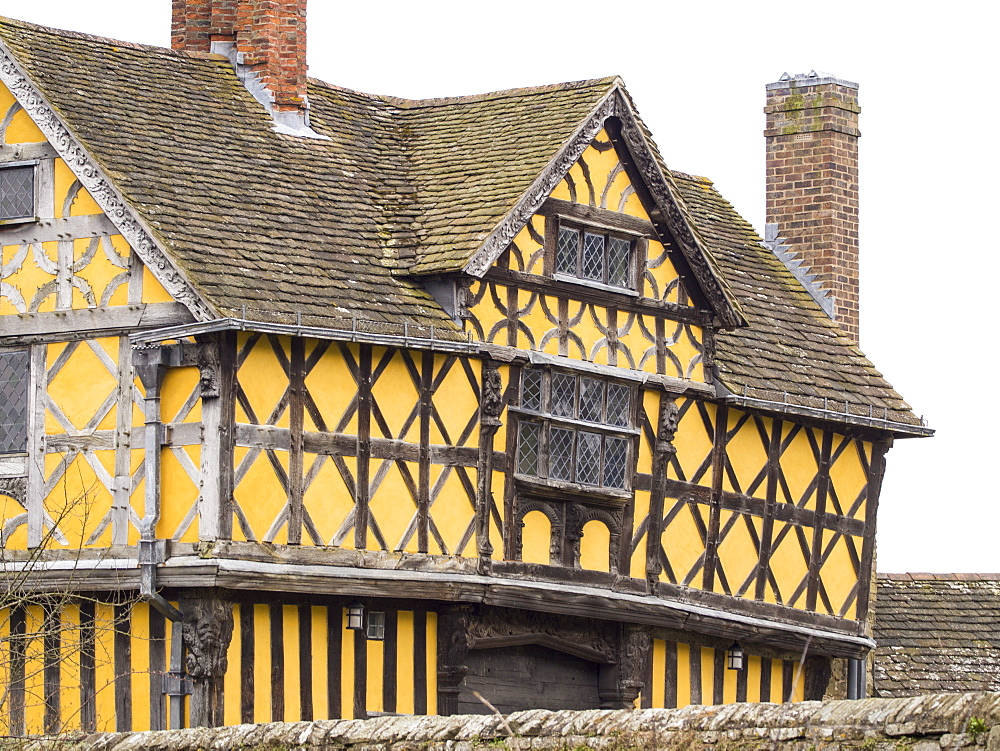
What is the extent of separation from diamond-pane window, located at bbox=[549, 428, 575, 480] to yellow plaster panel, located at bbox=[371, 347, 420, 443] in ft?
5.11

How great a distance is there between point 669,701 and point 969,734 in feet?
38.0

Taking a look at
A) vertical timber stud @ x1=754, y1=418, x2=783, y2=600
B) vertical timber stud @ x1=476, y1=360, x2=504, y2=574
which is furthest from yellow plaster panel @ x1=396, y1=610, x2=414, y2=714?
vertical timber stud @ x1=754, y1=418, x2=783, y2=600

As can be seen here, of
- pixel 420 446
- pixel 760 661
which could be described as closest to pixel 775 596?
pixel 760 661

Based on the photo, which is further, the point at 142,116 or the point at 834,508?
the point at 834,508

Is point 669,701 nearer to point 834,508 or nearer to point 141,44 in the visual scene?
point 834,508

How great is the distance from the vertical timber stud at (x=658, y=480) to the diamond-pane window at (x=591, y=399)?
813 mm

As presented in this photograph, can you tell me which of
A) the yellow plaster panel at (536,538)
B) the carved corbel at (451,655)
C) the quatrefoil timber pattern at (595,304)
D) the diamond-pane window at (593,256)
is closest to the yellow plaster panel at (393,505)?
the carved corbel at (451,655)

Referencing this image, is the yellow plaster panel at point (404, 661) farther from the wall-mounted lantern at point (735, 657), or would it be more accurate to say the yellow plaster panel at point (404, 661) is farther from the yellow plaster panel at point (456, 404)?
the wall-mounted lantern at point (735, 657)

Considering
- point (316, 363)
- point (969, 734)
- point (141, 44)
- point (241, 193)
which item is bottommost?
point (969, 734)

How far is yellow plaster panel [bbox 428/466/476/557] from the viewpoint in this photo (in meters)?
18.1

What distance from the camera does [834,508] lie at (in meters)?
22.2

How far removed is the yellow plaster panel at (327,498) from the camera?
17359 millimetres

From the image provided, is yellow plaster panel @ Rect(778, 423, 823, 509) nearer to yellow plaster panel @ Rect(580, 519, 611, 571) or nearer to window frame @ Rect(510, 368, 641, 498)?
window frame @ Rect(510, 368, 641, 498)

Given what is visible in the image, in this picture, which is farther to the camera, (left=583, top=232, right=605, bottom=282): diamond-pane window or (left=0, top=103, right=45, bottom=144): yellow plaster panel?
(left=583, top=232, right=605, bottom=282): diamond-pane window
